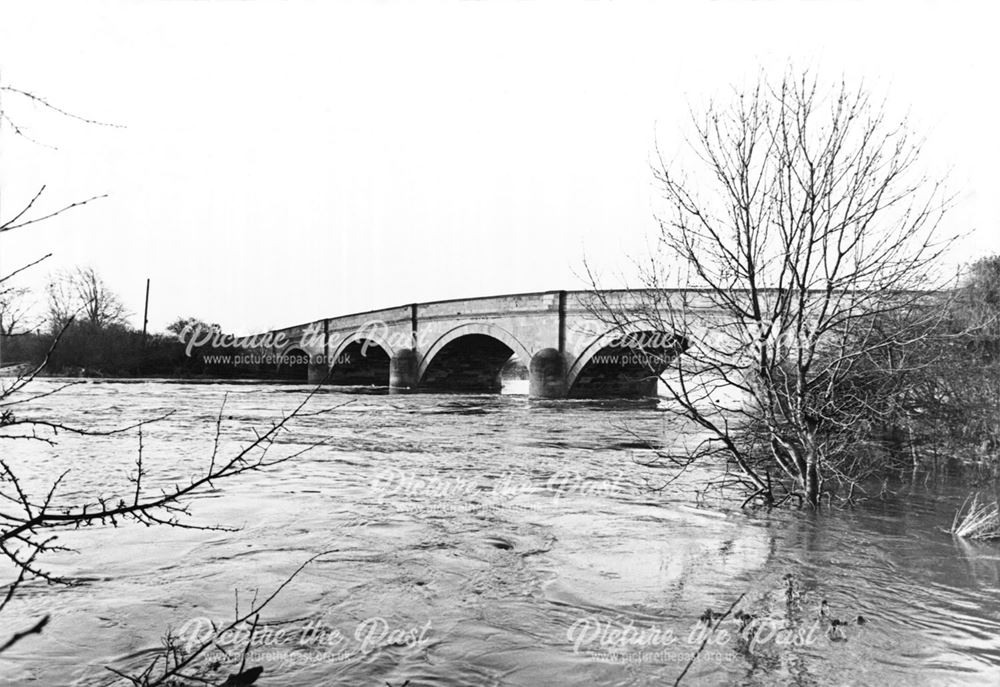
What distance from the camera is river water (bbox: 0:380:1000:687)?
11.2 ft

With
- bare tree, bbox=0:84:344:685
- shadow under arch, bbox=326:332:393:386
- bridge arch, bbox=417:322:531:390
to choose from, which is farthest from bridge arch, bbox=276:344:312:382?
bare tree, bbox=0:84:344:685

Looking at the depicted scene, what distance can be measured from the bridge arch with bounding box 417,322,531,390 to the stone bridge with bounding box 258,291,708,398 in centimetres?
4

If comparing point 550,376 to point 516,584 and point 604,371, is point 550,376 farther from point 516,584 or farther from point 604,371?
point 516,584

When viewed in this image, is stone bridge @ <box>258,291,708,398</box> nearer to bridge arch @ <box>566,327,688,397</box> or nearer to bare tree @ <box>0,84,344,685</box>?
bridge arch @ <box>566,327,688,397</box>

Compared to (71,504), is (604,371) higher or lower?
higher

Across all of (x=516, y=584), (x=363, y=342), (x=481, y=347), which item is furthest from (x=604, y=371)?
(x=516, y=584)

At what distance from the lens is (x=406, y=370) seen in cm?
3322

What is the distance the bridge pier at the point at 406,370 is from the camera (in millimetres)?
33188

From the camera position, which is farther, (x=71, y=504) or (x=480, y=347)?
(x=480, y=347)

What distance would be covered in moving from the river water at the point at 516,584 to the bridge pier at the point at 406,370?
23.9 meters

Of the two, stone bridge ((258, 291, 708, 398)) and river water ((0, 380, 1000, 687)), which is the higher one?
stone bridge ((258, 291, 708, 398))

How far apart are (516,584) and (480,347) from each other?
91.6 feet

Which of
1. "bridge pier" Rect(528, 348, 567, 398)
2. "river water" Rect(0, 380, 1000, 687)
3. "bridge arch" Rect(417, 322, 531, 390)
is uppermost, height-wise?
"bridge arch" Rect(417, 322, 531, 390)

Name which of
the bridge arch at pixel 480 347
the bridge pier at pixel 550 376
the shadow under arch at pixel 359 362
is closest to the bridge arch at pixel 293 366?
the shadow under arch at pixel 359 362
